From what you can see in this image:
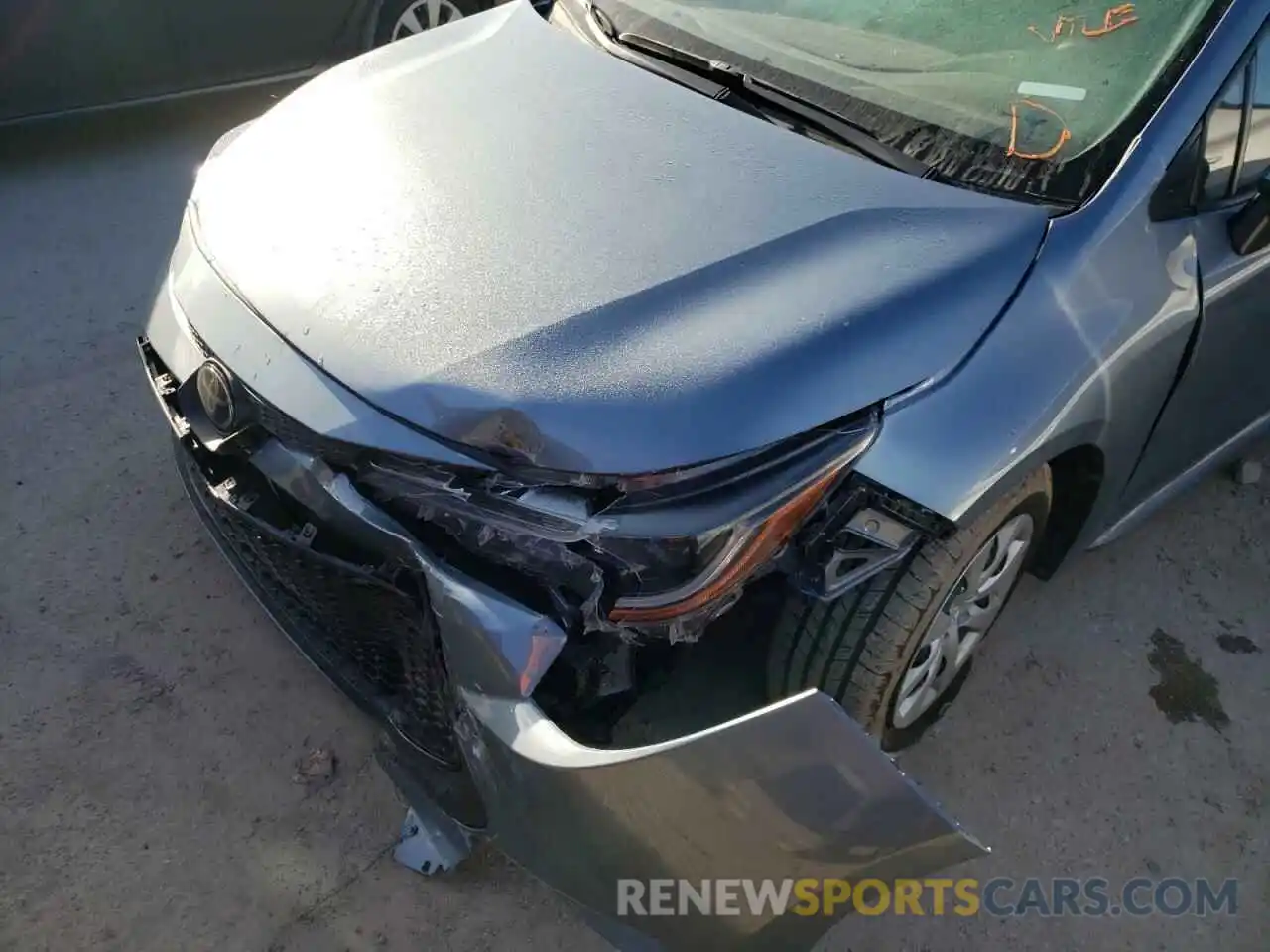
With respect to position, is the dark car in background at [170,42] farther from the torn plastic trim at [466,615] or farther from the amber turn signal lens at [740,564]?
the amber turn signal lens at [740,564]

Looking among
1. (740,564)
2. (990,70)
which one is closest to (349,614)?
(740,564)

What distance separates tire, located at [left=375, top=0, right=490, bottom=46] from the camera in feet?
14.1

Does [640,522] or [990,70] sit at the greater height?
[990,70]

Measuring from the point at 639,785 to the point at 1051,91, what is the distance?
4.92ft

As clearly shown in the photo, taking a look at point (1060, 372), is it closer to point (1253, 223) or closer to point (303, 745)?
point (1253, 223)

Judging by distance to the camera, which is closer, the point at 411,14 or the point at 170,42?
the point at 170,42

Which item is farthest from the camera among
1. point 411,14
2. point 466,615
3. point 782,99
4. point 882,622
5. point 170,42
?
point 411,14

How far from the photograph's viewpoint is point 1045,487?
76.9 inches

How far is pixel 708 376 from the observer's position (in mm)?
1542

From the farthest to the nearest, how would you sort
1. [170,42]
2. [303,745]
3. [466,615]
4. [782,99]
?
[170,42] < [303,745] < [782,99] < [466,615]

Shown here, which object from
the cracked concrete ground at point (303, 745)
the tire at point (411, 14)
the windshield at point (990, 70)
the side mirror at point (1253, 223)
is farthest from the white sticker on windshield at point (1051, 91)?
the tire at point (411, 14)

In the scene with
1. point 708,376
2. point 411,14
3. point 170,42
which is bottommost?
point 170,42

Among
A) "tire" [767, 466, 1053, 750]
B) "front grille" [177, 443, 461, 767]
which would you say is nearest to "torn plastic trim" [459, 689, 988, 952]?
"front grille" [177, 443, 461, 767]

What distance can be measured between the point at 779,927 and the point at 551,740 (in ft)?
1.39
